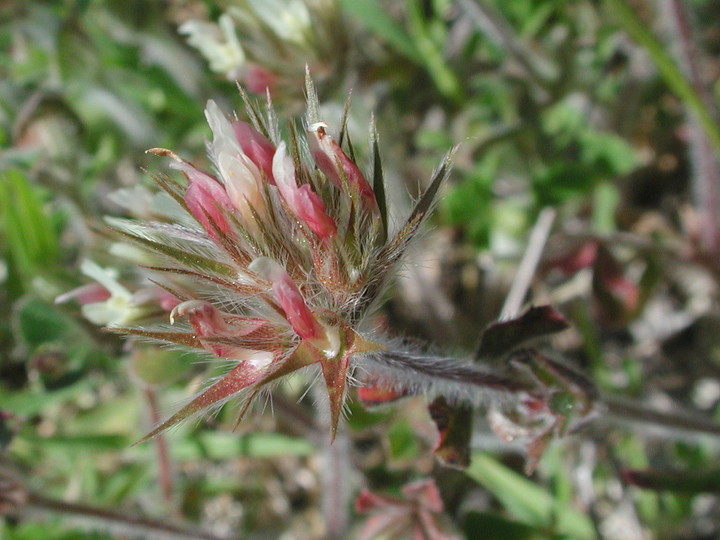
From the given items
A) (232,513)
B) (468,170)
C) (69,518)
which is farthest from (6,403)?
(468,170)

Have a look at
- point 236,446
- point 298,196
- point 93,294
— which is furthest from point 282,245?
point 236,446

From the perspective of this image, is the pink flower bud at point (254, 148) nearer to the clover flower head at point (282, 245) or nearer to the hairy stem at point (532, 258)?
the clover flower head at point (282, 245)

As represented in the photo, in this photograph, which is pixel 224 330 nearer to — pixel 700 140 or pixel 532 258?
pixel 532 258

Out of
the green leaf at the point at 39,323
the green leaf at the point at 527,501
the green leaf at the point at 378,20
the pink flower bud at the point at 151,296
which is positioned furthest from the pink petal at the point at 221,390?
the green leaf at the point at 378,20

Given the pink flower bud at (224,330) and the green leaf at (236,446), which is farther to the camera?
the green leaf at (236,446)

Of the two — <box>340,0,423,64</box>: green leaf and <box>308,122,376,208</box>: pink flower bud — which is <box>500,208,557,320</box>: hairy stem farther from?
<box>308,122,376,208</box>: pink flower bud

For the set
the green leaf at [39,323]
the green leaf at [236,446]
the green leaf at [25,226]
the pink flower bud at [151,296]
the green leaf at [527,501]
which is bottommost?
the green leaf at [527,501]

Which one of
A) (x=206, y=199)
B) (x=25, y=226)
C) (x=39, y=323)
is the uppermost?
(x=25, y=226)

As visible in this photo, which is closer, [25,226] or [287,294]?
[287,294]
